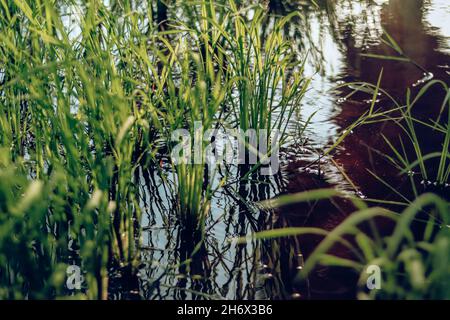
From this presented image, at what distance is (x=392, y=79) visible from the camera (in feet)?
8.61

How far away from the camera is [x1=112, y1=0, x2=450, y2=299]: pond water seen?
1472 mm

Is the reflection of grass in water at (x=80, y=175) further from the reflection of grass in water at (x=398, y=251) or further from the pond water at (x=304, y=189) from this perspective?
the reflection of grass in water at (x=398, y=251)

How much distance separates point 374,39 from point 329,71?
19.8 inches

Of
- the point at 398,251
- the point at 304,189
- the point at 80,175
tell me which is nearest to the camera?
the point at 80,175

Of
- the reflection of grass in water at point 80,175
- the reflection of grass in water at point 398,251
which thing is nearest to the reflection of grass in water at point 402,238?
the reflection of grass in water at point 398,251

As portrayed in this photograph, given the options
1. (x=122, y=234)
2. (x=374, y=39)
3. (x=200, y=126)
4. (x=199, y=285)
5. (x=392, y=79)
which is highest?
(x=374, y=39)

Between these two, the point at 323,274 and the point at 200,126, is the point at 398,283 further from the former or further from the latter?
the point at 200,126

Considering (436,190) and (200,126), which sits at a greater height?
(200,126)

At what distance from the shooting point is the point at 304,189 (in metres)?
1.92

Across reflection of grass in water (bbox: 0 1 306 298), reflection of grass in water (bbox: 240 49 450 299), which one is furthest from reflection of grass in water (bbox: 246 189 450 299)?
reflection of grass in water (bbox: 0 1 306 298)

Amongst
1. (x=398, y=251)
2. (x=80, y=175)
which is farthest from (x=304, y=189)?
(x=80, y=175)

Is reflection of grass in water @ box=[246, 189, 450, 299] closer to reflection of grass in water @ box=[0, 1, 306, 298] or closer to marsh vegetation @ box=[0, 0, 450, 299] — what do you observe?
marsh vegetation @ box=[0, 0, 450, 299]

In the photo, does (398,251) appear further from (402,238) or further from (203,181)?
(203,181)

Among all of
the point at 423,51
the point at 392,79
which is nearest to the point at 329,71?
the point at 392,79
